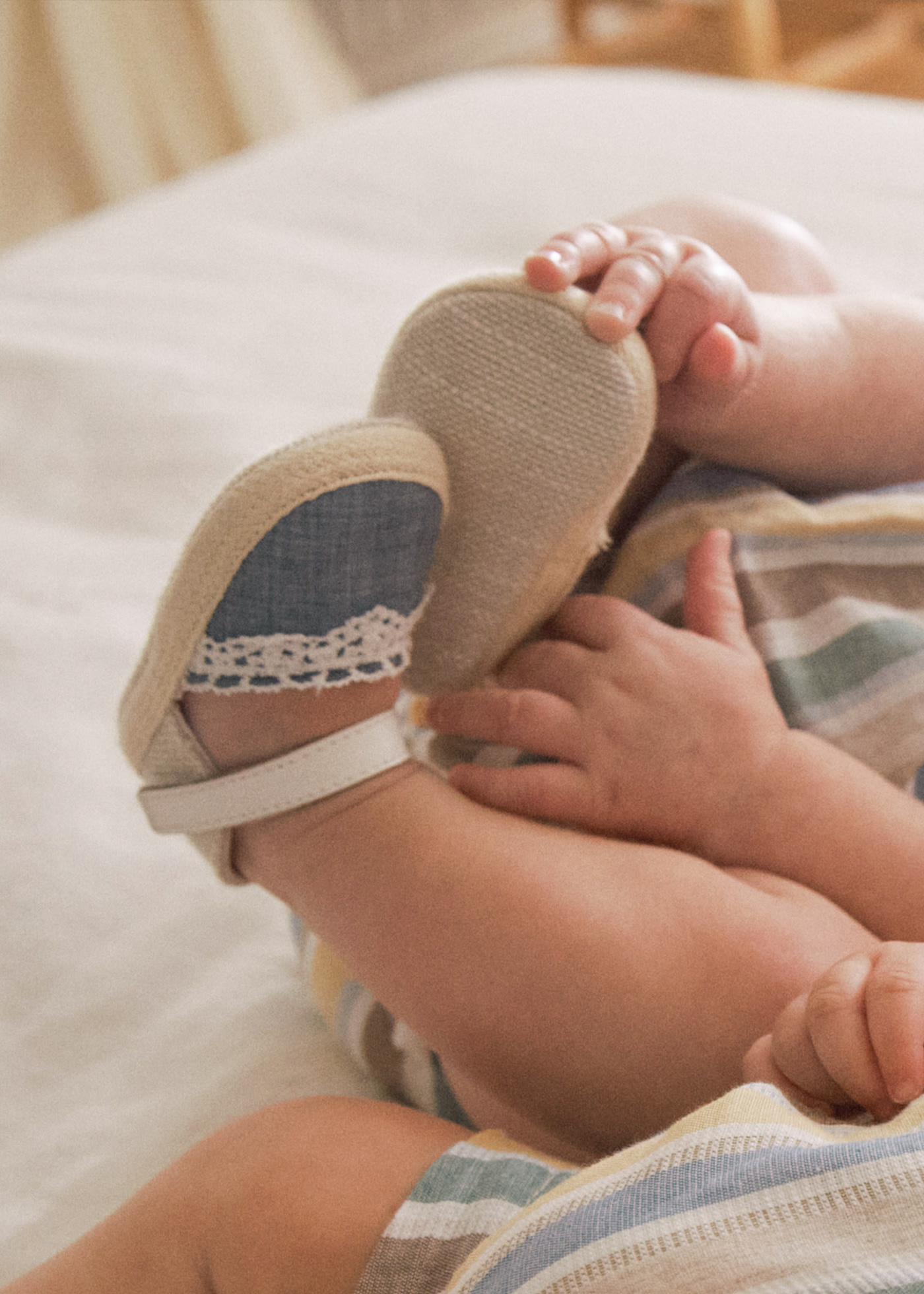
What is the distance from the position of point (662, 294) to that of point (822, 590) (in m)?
0.16

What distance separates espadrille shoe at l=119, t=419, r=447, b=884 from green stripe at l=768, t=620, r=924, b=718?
17 cm

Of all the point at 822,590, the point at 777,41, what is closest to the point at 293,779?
the point at 822,590

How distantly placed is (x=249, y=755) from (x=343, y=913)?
0.24 ft

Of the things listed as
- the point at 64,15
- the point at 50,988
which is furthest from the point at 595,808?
the point at 64,15

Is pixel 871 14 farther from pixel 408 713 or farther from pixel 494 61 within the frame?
pixel 408 713

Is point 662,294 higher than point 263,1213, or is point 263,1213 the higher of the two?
point 662,294

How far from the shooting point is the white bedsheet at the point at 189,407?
0.54 meters

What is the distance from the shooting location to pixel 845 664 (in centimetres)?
55

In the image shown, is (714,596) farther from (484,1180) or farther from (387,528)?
(484,1180)

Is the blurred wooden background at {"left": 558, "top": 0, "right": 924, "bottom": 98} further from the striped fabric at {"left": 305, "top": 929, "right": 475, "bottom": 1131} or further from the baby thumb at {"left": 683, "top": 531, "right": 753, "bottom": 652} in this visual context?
the striped fabric at {"left": 305, "top": 929, "right": 475, "bottom": 1131}

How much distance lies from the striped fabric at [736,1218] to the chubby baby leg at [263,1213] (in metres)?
0.06

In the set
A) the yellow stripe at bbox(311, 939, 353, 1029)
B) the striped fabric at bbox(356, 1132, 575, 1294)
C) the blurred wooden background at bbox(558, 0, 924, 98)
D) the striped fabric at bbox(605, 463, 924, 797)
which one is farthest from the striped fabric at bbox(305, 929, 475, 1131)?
the blurred wooden background at bbox(558, 0, 924, 98)

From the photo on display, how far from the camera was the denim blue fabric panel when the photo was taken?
0.47 metres

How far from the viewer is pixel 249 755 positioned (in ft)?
1.66
